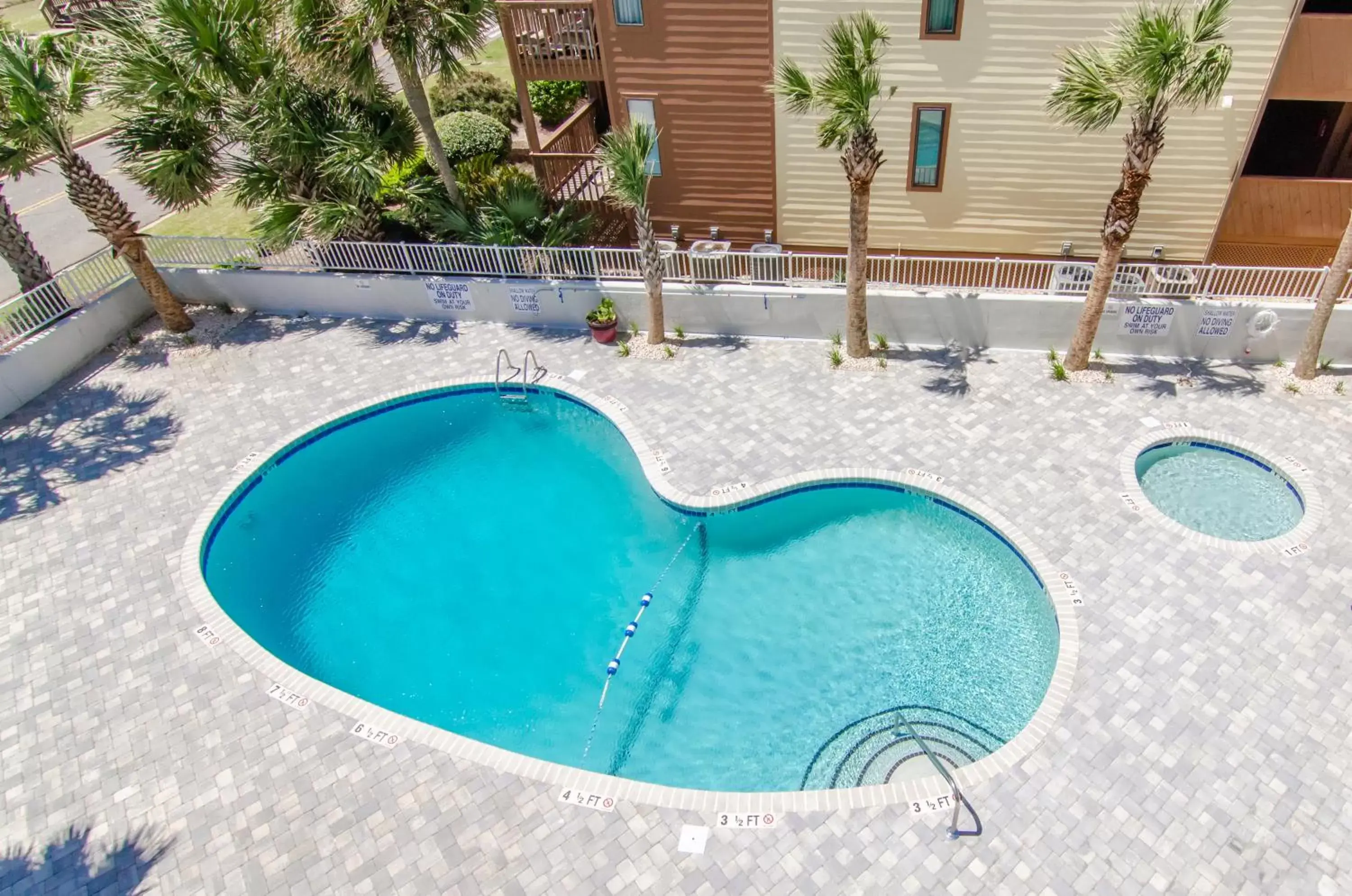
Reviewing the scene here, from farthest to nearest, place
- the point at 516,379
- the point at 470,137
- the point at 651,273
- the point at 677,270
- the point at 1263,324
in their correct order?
the point at 470,137
the point at 677,270
the point at 516,379
the point at 651,273
the point at 1263,324

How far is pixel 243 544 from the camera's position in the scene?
15227 millimetres

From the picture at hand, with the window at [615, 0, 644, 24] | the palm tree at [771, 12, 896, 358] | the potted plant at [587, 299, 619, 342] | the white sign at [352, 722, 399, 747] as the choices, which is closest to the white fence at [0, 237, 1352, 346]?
the potted plant at [587, 299, 619, 342]

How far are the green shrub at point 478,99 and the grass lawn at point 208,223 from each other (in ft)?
26.2

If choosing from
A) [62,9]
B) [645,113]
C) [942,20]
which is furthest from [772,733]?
[62,9]

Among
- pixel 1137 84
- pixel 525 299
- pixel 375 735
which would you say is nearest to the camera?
pixel 375 735

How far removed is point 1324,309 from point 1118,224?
4253 millimetres

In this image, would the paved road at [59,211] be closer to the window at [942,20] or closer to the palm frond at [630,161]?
the palm frond at [630,161]

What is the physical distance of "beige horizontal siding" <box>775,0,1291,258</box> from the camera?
16578 mm

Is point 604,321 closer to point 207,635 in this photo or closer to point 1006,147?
point 1006,147

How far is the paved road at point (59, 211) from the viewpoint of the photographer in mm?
24984

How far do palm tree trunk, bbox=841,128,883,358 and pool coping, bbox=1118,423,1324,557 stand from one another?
5.70 m

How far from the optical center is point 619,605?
13398 mm

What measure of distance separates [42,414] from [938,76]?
2147 centimetres

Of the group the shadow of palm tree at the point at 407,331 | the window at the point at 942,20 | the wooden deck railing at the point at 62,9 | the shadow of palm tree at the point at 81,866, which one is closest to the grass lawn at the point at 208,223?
the shadow of palm tree at the point at 407,331
